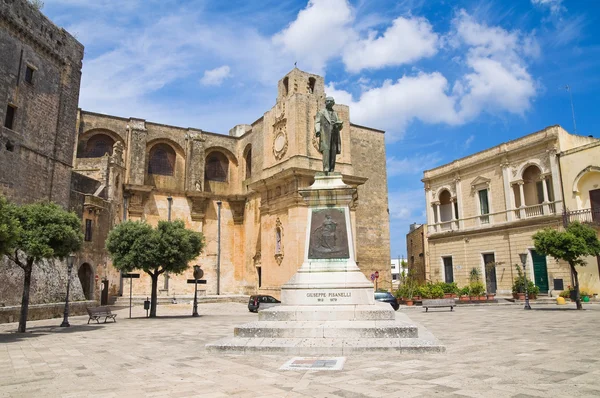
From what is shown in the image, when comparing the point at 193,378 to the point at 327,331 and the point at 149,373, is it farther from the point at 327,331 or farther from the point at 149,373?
the point at 327,331

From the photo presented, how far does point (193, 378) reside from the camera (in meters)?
6.06

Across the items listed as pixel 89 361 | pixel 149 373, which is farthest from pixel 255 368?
pixel 89 361

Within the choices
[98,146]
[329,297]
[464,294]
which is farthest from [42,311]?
[464,294]

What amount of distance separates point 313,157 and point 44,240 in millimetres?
16951

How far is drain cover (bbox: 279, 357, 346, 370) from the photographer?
655cm

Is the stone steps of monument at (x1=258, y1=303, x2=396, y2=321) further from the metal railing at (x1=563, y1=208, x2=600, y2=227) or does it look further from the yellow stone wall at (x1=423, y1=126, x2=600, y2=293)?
the yellow stone wall at (x1=423, y1=126, x2=600, y2=293)

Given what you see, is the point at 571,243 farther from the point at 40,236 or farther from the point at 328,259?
the point at 40,236

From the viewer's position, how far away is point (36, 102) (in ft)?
70.8

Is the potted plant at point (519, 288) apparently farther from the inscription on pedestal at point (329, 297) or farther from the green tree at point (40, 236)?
the green tree at point (40, 236)

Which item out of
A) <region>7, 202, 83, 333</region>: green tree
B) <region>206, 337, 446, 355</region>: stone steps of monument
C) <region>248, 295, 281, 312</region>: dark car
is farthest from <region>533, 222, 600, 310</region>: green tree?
<region>7, 202, 83, 333</region>: green tree

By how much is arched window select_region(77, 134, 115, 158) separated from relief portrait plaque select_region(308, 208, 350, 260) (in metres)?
26.7

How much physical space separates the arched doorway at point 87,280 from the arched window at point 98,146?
10.0 m

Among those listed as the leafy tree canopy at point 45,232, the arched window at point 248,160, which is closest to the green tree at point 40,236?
the leafy tree canopy at point 45,232

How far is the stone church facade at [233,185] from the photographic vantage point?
27188 millimetres
